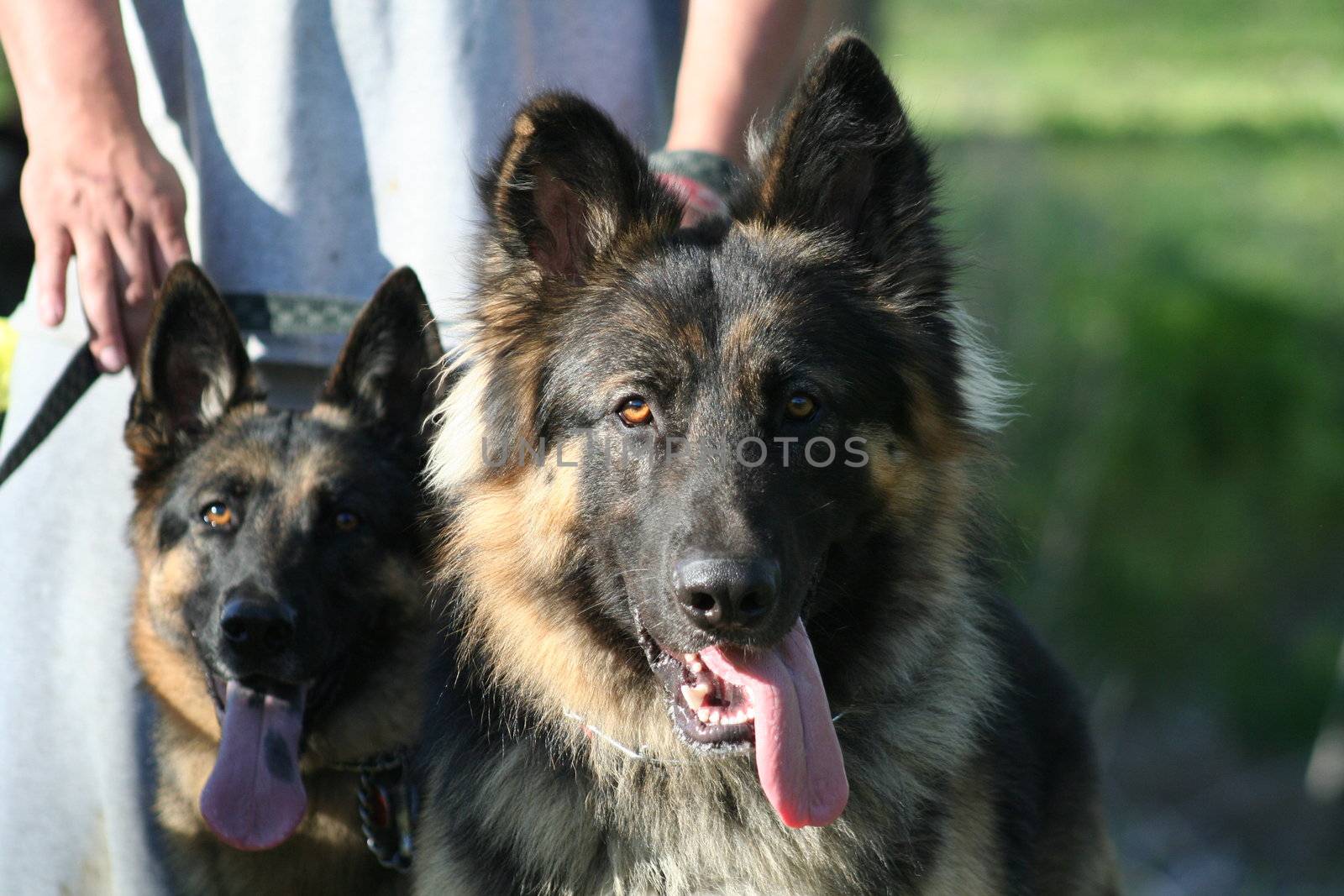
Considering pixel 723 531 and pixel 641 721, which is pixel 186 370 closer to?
pixel 641 721

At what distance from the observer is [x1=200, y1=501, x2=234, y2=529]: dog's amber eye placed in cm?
368

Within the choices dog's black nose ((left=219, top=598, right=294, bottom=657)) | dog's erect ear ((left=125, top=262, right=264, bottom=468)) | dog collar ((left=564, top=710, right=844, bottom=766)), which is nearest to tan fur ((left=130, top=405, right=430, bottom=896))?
dog's erect ear ((left=125, top=262, right=264, bottom=468))

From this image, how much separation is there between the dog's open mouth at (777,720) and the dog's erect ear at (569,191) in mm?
1038

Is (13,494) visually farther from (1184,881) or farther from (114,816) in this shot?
(1184,881)

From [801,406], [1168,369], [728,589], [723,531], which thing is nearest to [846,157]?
[801,406]

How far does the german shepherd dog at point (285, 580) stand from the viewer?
3449 millimetres

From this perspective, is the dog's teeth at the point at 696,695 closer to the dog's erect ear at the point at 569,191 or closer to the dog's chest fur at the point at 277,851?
the dog's erect ear at the point at 569,191

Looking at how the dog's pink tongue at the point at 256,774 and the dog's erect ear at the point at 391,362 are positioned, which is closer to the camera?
the dog's pink tongue at the point at 256,774

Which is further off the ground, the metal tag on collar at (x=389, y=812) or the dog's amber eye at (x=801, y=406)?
the dog's amber eye at (x=801, y=406)

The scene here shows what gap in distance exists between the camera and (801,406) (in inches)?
109

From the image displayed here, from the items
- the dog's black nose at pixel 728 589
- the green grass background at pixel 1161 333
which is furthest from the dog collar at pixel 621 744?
the green grass background at pixel 1161 333

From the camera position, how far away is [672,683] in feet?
9.14

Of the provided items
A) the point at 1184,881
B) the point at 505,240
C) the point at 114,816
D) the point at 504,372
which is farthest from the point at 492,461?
the point at 1184,881

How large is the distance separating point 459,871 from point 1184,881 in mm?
7836
